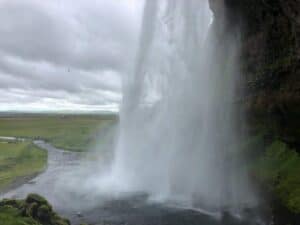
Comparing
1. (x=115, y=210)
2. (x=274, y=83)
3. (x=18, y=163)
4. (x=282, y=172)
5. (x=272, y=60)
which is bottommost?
(x=18, y=163)

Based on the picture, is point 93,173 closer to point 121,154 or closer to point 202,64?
point 121,154

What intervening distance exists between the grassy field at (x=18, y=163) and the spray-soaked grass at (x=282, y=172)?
134 ft

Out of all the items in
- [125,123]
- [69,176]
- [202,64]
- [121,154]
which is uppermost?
[202,64]

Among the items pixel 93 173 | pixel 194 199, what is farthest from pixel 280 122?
pixel 93 173

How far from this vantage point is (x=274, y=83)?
42500 millimetres

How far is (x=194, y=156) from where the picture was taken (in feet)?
164

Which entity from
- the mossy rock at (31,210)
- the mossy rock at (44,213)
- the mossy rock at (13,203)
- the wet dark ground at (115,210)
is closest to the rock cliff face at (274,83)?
the wet dark ground at (115,210)

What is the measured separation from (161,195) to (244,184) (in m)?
11.9

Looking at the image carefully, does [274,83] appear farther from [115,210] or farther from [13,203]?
[13,203]

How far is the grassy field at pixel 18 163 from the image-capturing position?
59.2 metres

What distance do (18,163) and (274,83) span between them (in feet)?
188

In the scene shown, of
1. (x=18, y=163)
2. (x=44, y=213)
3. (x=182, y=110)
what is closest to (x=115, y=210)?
(x=44, y=213)

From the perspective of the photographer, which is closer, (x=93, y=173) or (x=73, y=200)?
(x=73, y=200)

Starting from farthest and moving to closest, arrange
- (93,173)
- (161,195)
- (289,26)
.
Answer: (93,173), (161,195), (289,26)
